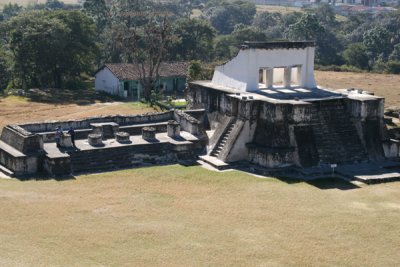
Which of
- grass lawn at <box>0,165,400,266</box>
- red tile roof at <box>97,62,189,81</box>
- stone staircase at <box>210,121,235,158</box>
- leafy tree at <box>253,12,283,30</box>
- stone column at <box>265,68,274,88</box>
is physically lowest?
grass lawn at <box>0,165,400,266</box>

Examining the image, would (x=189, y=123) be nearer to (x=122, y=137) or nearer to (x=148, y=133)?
(x=148, y=133)

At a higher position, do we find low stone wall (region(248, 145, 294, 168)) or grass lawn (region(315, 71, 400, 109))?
grass lawn (region(315, 71, 400, 109))

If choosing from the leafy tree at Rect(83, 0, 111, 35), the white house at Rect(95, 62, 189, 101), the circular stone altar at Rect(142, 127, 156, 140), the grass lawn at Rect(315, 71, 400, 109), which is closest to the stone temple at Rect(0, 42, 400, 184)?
the circular stone altar at Rect(142, 127, 156, 140)

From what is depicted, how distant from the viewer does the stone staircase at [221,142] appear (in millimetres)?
22766

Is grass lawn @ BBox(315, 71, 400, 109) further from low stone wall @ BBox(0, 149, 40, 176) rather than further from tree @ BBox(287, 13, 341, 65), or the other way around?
low stone wall @ BBox(0, 149, 40, 176)

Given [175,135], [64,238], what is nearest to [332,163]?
[175,135]

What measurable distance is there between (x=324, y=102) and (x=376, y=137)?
2384 mm

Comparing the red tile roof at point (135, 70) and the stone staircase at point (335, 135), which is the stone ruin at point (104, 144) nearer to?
the stone staircase at point (335, 135)

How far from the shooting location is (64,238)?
1423cm

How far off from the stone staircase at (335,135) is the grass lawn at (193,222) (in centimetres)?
240

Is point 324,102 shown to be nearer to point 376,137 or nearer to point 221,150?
point 376,137

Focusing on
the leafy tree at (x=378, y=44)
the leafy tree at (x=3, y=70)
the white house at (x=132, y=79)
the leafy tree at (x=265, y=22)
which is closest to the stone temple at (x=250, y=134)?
the white house at (x=132, y=79)

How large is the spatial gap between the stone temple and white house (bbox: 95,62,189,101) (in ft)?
50.8

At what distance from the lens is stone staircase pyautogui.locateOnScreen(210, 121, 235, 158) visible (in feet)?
74.7
